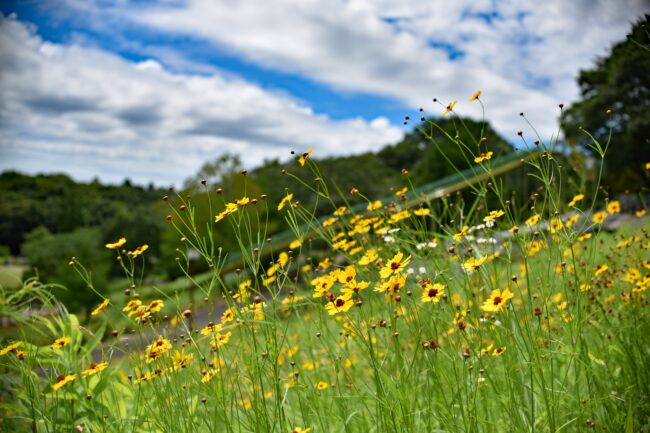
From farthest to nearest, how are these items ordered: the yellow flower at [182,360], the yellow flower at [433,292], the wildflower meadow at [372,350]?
the yellow flower at [182,360]
the wildflower meadow at [372,350]
the yellow flower at [433,292]

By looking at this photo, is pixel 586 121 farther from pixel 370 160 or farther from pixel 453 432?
pixel 453 432

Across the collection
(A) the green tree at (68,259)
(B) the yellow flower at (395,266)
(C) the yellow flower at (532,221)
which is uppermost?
(C) the yellow flower at (532,221)

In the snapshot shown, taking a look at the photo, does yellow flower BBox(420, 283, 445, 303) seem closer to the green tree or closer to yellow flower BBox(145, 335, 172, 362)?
yellow flower BBox(145, 335, 172, 362)

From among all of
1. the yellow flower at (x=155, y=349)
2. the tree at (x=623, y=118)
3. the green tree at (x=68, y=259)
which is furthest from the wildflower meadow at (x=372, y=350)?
the green tree at (x=68, y=259)

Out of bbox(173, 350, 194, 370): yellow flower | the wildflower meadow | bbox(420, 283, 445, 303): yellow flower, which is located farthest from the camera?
bbox(173, 350, 194, 370): yellow flower

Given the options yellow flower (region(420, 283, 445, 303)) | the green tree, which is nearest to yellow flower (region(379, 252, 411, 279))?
yellow flower (region(420, 283, 445, 303))

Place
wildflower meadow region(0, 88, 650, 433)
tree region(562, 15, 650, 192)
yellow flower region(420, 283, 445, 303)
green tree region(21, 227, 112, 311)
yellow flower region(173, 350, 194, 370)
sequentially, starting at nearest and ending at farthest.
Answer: yellow flower region(420, 283, 445, 303) → wildflower meadow region(0, 88, 650, 433) → yellow flower region(173, 350, 194, 370) → tree region(562, 15, 650, 192) → green tree region(21, 227, 112, 311)

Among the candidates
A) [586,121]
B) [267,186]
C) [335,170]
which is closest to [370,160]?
[335,170]

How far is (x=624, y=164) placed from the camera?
70.6 feet

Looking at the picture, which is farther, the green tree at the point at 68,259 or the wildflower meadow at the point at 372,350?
the green tree at the point at 68,259

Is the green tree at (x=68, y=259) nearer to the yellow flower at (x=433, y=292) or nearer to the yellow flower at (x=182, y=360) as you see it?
the yellow flower at (x=182, y=360)

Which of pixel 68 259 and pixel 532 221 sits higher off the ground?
pixel 532 221

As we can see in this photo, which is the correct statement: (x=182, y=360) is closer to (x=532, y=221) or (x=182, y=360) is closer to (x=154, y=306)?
(x=154, y=306)

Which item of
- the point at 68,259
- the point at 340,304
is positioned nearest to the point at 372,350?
the point at 340,304
